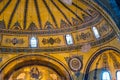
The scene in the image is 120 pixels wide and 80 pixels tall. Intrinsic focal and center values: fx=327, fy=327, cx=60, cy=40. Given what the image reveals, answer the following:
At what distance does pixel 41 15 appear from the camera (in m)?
21.7

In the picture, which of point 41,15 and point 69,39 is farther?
point 69,39

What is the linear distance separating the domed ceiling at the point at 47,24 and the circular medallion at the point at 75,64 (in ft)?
2.69

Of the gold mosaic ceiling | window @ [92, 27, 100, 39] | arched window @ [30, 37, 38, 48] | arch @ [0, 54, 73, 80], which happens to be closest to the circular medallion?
arch @ [0, 54, 73, 80]

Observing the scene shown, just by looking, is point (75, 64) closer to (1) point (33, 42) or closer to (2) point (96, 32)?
(2) point (96, 32)

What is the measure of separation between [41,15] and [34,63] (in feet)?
11.0

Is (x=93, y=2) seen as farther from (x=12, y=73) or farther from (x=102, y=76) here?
(x=12, y=73)

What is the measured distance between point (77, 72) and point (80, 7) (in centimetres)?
440

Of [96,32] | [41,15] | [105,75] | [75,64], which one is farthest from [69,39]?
[105,75]

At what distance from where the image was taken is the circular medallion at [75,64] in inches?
857

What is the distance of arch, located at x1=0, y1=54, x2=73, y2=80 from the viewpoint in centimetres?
2170

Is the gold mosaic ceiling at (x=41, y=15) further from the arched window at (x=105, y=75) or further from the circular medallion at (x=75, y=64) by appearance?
the arched window at (x=105, y=75)

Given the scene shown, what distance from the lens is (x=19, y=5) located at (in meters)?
20.8

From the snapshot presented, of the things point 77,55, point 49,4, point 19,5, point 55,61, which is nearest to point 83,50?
point 77,55

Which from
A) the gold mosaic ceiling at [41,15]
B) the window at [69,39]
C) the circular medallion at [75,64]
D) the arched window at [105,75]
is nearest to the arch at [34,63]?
the circular medallion at [75,64]
